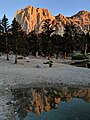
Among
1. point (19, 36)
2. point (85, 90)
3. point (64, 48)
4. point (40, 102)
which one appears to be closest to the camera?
point (40, 102)

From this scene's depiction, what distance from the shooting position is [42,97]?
23062 millimetres

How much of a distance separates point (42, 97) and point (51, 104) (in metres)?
2.63

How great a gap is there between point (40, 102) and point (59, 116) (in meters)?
4.19

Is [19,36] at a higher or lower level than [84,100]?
higher

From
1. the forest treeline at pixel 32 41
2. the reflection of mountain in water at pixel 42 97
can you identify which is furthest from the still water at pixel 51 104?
the forest treeline at pixel 32 41

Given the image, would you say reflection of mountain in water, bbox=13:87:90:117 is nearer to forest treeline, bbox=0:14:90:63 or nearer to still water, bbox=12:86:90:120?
still water, bbox=12:86:90:120

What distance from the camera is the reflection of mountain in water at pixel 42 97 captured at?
19.0m

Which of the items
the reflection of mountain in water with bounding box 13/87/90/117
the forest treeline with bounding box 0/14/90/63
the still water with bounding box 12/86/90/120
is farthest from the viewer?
the forest treeline with bounding box 0/14/90/63

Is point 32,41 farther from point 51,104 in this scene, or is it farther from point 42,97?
point 51,104

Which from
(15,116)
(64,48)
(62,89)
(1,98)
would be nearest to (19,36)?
(64,48)

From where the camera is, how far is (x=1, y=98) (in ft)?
72.9

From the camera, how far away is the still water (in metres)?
16.8

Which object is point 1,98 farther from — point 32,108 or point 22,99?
point 32,108

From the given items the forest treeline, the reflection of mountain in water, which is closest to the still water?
the reflection of mountain in water
